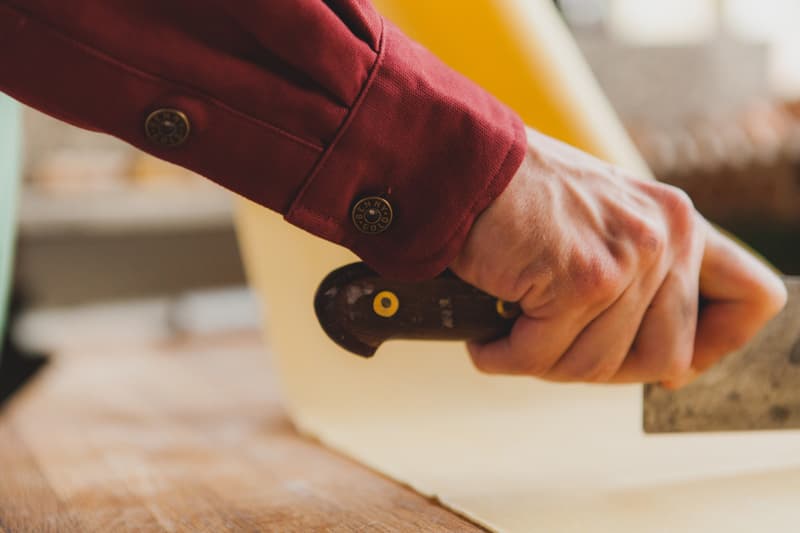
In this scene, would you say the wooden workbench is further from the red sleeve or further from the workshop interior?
the workshop interior

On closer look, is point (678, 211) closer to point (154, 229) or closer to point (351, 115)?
point (351, 115)

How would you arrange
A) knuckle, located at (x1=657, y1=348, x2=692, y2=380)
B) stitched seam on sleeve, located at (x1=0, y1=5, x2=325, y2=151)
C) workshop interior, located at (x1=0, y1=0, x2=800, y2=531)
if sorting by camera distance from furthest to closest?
1. workshop interior, located at (x1=0, y1=0, x2=800, y2=531)
2. knuckle, located at (x1=657, y1=348, x2=692, y2=380)
3. stitched seam on sleeve, located at (x1=0, y1=5, x2=325, y2=151)

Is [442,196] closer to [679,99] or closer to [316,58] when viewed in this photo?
[316,58]

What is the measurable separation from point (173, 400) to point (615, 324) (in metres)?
0.51

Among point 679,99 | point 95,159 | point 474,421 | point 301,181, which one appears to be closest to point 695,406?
point 474,421

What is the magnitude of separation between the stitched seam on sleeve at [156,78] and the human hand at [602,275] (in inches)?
3.4

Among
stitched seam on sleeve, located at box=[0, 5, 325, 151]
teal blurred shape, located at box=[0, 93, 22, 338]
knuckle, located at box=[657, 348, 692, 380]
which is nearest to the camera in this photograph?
stitched seam on sleeve, located at box=[0, 5, 325, 151]

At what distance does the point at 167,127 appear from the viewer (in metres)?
0.29

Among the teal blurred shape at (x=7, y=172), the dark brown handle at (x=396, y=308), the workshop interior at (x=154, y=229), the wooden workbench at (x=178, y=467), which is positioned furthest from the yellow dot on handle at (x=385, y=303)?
the workshop interior at (x=154, y=229)

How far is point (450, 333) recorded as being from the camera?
38 cm

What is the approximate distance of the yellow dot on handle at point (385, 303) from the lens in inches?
14.5

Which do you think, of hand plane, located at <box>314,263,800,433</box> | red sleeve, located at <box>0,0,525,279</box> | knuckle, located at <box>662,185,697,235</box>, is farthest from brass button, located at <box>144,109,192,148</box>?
knuckle, located at <box>662,185,697,235</box>

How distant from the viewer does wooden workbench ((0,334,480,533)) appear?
15.5 inches

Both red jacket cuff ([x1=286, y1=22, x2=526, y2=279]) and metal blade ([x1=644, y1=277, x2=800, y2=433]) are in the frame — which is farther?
metal blade ([x1=644, y1=277, x2=800, y2=433])
